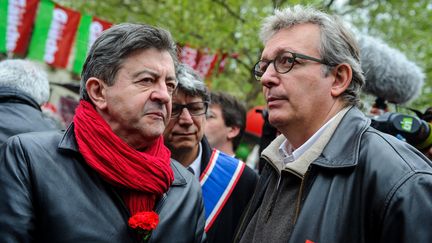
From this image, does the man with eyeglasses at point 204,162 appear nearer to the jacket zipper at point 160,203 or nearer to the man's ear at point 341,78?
the jacket zipper at point 160,203

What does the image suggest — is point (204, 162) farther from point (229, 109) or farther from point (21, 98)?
point (21, 98)

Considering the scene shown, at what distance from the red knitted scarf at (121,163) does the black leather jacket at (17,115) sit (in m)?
0.88

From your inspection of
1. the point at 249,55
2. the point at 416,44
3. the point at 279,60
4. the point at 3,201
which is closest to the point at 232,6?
the point at 249,55

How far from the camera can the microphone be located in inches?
113

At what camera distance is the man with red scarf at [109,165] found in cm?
180

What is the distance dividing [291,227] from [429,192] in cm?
52

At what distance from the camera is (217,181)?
9.96 ft

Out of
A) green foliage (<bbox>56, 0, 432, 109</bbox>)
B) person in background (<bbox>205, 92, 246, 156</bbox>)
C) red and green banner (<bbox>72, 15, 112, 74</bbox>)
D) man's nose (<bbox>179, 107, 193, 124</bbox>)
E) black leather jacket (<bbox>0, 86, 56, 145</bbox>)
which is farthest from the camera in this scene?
green foliage (<bbox>56, 0, 432, 109</bbox>)

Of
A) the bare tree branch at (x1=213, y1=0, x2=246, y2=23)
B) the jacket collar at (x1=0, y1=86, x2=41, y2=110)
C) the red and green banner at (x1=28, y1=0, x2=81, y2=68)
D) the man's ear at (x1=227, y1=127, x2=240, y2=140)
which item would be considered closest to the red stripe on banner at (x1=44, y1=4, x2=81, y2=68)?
the red and green banner at (x1=28, y1=0, x2=81, y2=68)

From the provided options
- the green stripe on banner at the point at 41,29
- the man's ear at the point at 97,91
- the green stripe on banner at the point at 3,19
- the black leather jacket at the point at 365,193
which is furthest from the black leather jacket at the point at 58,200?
the green stripe on banner at the point at 41,29

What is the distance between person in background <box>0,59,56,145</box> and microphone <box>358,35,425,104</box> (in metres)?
2.01

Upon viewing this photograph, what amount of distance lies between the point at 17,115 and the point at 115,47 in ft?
3.65

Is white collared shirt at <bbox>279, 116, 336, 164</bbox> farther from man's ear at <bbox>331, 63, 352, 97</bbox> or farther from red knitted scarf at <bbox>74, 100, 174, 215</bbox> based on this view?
red knitted scarf at <bbox>74, 100, 174, 215</bbox>

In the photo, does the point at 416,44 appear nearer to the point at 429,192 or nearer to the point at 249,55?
the point at 249,55
